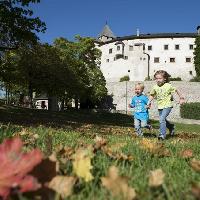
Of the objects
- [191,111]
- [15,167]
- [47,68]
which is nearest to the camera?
[15,167]

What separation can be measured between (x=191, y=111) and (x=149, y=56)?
4928 cm

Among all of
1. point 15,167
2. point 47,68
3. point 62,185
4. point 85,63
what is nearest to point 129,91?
point 85,63

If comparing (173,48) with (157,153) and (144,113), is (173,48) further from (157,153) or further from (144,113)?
(157,153)

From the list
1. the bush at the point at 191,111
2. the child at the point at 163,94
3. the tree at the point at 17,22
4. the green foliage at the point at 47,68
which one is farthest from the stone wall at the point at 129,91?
the child at the point at 163,94

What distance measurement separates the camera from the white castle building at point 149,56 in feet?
346

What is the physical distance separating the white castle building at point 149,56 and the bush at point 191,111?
138 ft

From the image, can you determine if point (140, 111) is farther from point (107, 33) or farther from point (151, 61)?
point (107, 33)

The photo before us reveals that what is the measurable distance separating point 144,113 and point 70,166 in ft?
31.9

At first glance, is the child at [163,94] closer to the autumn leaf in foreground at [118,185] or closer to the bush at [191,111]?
the autumn leaf in foreground at [118,185]

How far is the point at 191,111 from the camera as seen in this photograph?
199 ft

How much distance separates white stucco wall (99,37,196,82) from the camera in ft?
345

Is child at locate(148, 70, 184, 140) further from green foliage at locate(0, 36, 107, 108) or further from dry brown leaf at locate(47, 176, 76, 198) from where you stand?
green foliage at locate(0, 36, 107, 108)

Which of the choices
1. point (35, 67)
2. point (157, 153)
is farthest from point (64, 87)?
point (157, 153)

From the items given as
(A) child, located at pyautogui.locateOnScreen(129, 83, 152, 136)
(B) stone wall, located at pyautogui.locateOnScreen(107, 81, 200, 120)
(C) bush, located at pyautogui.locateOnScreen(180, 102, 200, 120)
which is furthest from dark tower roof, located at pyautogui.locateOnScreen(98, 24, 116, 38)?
(A) child, located at pyautogui.locateOnScreen(129, 83, 152, 136)
